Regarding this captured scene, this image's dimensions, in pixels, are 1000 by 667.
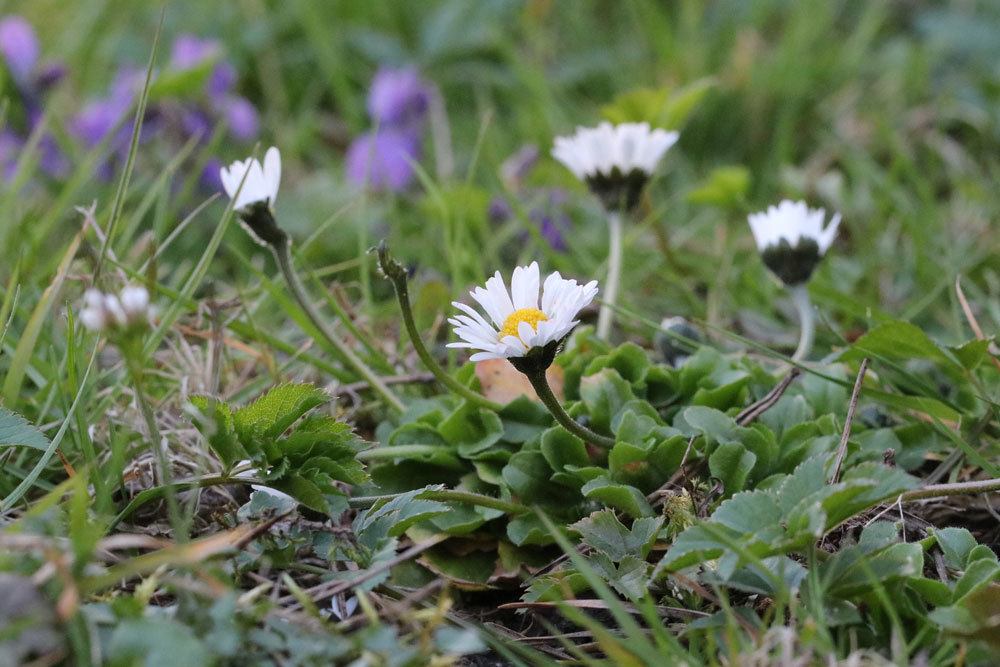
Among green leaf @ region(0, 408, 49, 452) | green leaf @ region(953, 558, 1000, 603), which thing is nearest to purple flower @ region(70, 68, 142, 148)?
green leaf @ region(0, 408, 49, 452)

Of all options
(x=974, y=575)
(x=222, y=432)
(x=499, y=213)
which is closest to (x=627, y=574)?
(x=974, y=575)

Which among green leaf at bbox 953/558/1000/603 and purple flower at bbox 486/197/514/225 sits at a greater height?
purple flower at bbox 486/197/514/225

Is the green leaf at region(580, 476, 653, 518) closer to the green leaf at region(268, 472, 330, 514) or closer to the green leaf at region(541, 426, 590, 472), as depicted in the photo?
the green leaf at region(541, 426, 590, 472)

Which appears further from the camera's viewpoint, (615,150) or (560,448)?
(615,150)

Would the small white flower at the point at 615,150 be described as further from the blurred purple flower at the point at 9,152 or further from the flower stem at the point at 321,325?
the blurred purple flower at the point at 9,152

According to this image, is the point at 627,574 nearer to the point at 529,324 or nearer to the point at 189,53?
the point at 529,324

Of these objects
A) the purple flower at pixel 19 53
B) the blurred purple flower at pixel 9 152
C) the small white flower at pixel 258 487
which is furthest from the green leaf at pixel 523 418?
the purple flower at pixel 19 53
